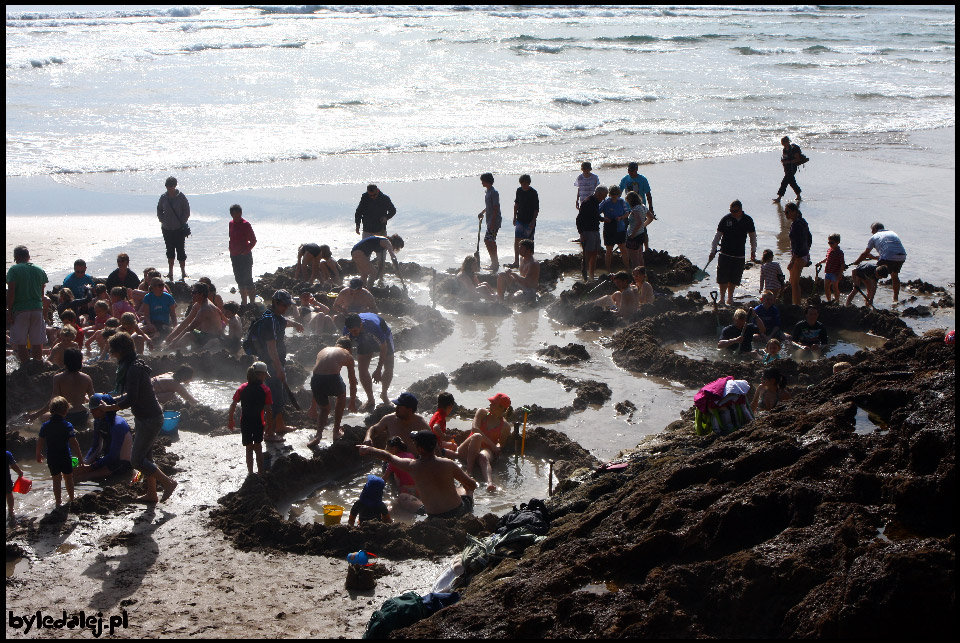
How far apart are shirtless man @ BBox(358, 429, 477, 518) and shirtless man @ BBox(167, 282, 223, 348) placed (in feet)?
16.1

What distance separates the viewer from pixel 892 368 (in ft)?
26.1

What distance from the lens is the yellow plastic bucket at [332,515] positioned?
24.5 feet

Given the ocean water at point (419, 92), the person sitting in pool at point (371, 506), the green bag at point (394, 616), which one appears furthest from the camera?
the ocean water at point (419, 92)

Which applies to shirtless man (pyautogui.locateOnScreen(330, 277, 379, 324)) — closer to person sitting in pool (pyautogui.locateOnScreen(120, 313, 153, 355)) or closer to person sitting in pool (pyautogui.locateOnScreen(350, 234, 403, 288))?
person sitting in pool (pyautogui.locateOnScreen(350, 234, 403, 288))

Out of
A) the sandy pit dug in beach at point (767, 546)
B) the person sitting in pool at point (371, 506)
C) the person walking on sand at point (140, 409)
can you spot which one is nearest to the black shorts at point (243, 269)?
the person walking on sand at point (140, 409)

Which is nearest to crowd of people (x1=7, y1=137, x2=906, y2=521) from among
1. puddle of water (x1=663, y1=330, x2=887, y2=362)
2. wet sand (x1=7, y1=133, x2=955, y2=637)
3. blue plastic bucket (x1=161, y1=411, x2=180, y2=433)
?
puddle of water (x1=663, y1=330, x2=887, y2=362)

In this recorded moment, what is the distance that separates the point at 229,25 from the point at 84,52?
669 inches

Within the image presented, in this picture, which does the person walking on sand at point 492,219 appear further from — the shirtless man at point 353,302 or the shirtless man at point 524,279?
the shirtless man at point 353,302

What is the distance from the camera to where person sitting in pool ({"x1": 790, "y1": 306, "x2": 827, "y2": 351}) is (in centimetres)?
1128

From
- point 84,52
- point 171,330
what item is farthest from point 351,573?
point 84,52

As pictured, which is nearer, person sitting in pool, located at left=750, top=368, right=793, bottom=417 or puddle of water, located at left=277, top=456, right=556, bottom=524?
puddle of water, located at left=277, top=456, right=556, bottom=524

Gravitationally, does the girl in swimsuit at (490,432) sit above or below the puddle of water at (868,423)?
below

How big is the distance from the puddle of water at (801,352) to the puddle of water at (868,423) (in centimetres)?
441

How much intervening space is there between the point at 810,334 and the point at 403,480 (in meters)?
6.16
